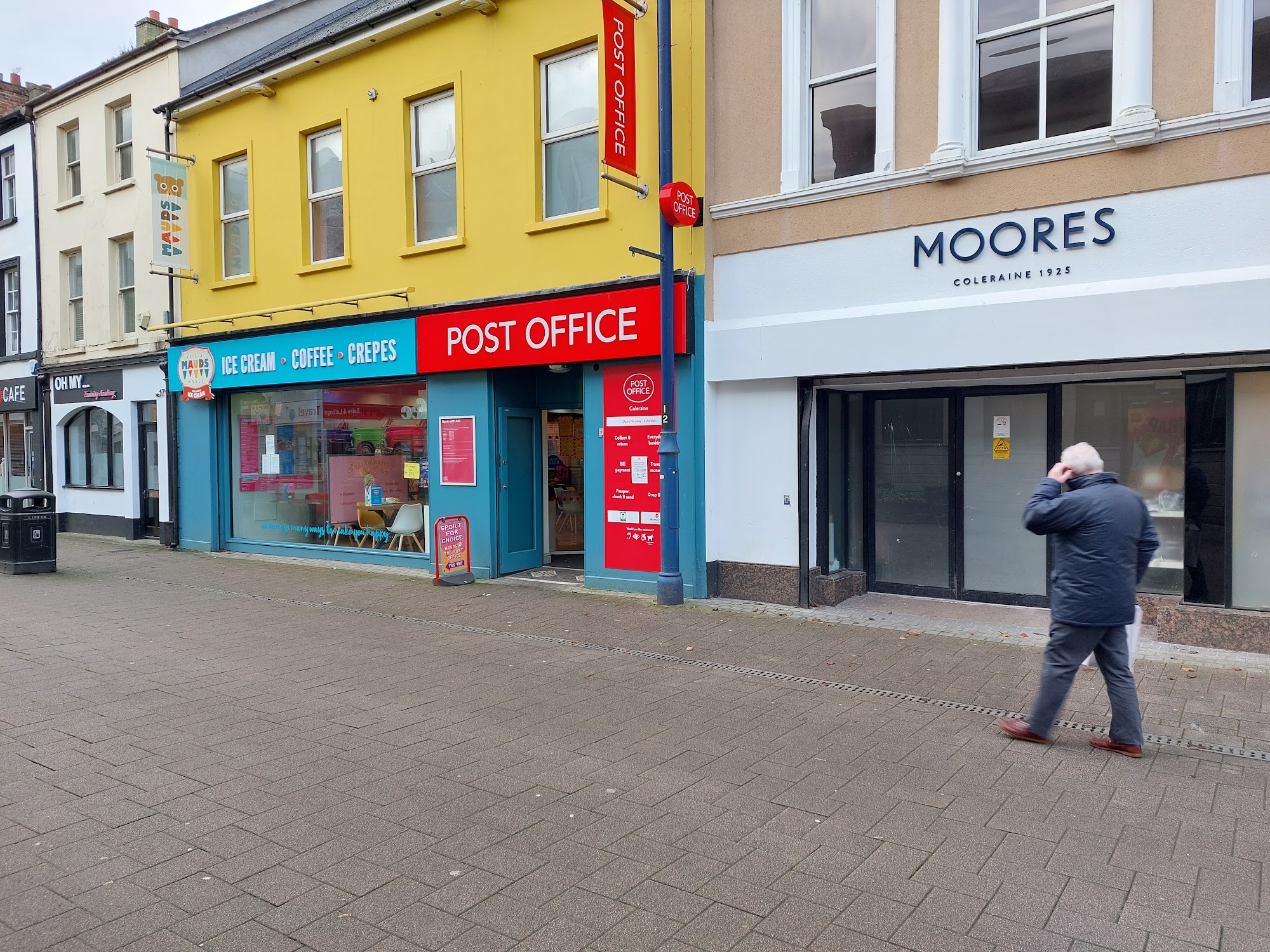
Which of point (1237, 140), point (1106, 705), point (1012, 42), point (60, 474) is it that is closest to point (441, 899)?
point (1106, 705)

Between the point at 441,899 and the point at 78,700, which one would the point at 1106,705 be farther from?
the point at 78,700

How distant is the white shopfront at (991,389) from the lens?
7434 millimetres

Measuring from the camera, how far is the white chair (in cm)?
1302

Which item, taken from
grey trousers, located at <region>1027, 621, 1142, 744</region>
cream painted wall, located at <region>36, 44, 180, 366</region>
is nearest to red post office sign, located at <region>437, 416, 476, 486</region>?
cream painted wall, located at <region>36, 44, 180, 366</region>

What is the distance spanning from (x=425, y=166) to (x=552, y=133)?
2190 millimetres

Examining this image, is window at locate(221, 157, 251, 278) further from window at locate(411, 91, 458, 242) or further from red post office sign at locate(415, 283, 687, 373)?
red post office sign at locate(415, 283, 687, 373)

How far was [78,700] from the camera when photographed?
6.42 m

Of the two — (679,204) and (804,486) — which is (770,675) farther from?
(679,204)

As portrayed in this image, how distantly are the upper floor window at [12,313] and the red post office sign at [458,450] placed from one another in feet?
43.9

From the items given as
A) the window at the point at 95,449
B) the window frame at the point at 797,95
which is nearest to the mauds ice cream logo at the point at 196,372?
the window at the point at 95,449


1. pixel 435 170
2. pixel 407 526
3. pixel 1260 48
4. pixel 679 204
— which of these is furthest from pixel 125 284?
pixel 1260 48

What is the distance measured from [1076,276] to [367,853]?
7.16 metres

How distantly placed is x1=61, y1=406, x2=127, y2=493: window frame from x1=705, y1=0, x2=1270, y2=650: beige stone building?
43.7 ft

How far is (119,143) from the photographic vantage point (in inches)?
679
